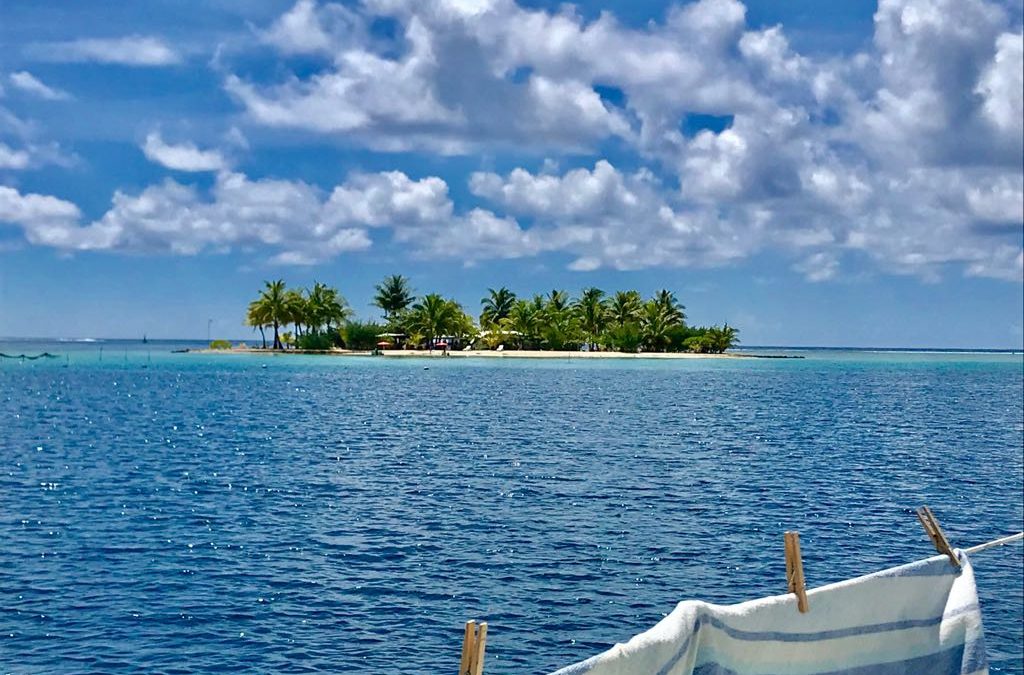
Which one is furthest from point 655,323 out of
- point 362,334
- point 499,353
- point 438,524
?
point 438,524

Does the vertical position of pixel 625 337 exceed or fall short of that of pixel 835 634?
it exceeds it

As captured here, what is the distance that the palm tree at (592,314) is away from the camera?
156875mm

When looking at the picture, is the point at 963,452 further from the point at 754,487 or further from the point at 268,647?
the point at 268,647

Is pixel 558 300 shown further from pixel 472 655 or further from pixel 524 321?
pixel 472 655

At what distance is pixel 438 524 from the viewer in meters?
24.2

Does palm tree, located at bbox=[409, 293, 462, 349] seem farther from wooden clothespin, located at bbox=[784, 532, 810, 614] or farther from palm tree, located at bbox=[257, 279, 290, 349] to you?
wooden clothespin, located at bbox=[784, 532, 810, 614]

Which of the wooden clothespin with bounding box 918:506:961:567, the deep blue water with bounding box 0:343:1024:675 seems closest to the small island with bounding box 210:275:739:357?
the deep blue water with bounding box 0:343:1024:675

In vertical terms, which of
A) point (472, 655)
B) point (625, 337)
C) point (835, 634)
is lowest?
point (835, 634)

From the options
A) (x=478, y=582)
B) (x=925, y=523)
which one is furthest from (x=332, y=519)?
(x=925, y=523)

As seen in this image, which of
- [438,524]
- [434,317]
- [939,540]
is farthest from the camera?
[434,317]

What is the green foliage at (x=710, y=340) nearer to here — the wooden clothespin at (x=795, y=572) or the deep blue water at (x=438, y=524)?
the deep blue water at (x=438, y=524)

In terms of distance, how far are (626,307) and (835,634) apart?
151311 millimetres

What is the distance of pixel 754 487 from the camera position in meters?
31.0

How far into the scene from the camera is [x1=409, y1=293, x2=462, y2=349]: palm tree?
497 ft
